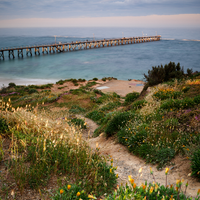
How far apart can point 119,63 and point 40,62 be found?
2441 centimetres

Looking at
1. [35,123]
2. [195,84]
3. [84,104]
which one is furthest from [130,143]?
[84,104]

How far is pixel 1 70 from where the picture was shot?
4594 cm

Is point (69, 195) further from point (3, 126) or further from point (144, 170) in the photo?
point (3, 126)

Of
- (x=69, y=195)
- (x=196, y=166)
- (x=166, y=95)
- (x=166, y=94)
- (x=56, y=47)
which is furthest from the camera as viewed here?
(x=56, y=47)

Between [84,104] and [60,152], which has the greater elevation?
[60,152]

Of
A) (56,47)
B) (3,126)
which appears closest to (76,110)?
(3,126)

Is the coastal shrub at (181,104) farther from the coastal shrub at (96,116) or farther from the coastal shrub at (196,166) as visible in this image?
the coastal shrub at (96,116)

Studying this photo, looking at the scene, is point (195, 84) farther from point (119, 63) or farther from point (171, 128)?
point (119, 63)

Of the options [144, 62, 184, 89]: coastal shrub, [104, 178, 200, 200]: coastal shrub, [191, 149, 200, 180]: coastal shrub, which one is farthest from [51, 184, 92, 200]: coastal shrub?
[144, 62, 184, 89]: coastal shrub

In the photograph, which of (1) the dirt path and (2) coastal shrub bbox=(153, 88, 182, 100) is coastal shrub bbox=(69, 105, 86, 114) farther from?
(1) the dirt path

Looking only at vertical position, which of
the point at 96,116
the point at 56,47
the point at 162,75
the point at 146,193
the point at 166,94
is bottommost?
the point at 96,116

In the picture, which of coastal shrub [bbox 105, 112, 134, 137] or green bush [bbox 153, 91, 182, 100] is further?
green bush [bbox 153, 91, 182, 100]

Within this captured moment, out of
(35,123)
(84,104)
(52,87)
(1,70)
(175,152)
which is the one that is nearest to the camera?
(175,152)

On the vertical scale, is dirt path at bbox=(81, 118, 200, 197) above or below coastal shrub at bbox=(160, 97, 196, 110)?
below
